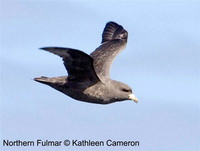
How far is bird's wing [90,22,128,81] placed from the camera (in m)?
19.6

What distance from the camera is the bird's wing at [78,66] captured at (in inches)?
652

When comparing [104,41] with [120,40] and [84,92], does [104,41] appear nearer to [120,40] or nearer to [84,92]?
[120,40]

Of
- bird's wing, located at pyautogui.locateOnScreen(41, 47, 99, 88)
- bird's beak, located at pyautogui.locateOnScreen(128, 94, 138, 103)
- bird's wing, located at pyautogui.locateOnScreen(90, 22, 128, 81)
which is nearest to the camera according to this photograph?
bird's wing, located at pyautogui.locateOnScreen(41, 47, 99, 88)

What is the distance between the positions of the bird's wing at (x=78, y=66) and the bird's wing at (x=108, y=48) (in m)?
0.72

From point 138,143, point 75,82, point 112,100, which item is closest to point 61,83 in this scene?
point 75,82

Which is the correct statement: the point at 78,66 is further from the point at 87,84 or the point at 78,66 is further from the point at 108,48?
the point at 108,48

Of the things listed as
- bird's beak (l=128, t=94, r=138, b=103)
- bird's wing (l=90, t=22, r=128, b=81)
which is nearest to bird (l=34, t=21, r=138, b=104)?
bird's beak (l=128, t=94, r=138, b=103)

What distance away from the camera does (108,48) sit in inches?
835

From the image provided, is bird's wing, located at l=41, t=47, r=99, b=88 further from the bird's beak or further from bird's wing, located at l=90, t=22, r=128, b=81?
the bird's beak

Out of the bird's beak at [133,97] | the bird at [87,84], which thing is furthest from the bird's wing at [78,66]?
the bird's beak at [133,97]

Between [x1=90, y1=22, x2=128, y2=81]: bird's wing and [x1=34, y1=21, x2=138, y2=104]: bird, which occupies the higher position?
[x1=90, y1=22, x2=128, y2=81]: bird's wing

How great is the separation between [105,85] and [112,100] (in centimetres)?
53

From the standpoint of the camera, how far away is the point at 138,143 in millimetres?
20000

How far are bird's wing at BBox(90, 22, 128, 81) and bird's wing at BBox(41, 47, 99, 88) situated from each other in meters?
0.72
